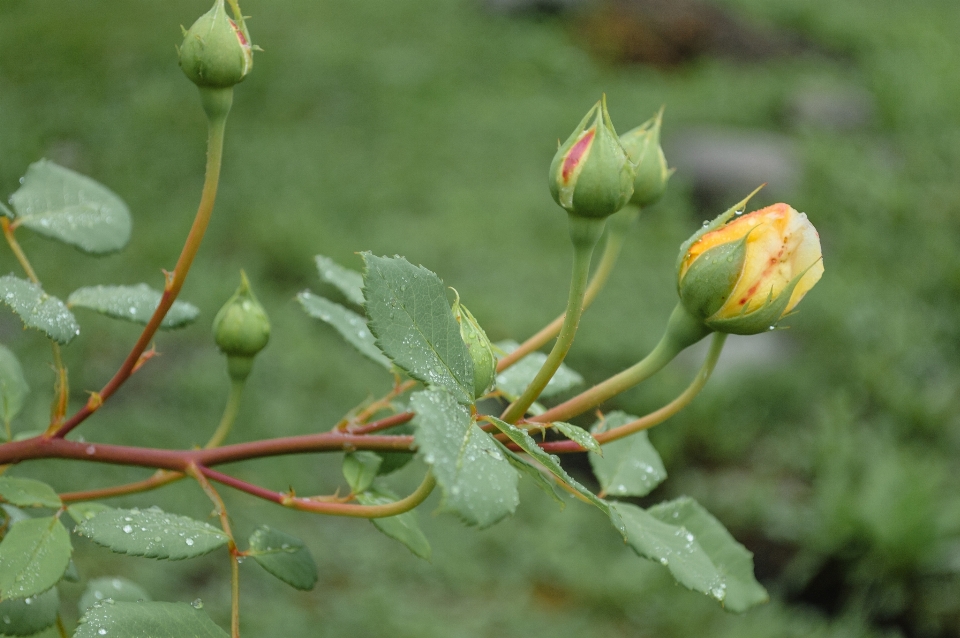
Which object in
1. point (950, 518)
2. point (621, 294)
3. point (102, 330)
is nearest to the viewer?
point (950, 518)

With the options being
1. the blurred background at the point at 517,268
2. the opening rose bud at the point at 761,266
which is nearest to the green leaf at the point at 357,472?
the opening rose bud at the point at 761,266

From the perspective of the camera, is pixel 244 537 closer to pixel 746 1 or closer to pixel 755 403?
pixel 755 403

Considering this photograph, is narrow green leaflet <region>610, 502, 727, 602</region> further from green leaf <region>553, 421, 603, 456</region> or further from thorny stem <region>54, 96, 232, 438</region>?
thorny stem <region>54, 96, 232, 438</region>

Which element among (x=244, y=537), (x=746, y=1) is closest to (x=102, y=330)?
(x=244, y=537)

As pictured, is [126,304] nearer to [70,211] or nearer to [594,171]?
[70,211]

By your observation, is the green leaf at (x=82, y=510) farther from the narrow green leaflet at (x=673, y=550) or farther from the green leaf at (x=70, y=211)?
the narrow green leaflet at (x=673, y=550)

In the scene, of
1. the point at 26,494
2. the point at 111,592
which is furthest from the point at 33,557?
the point at 111,592
